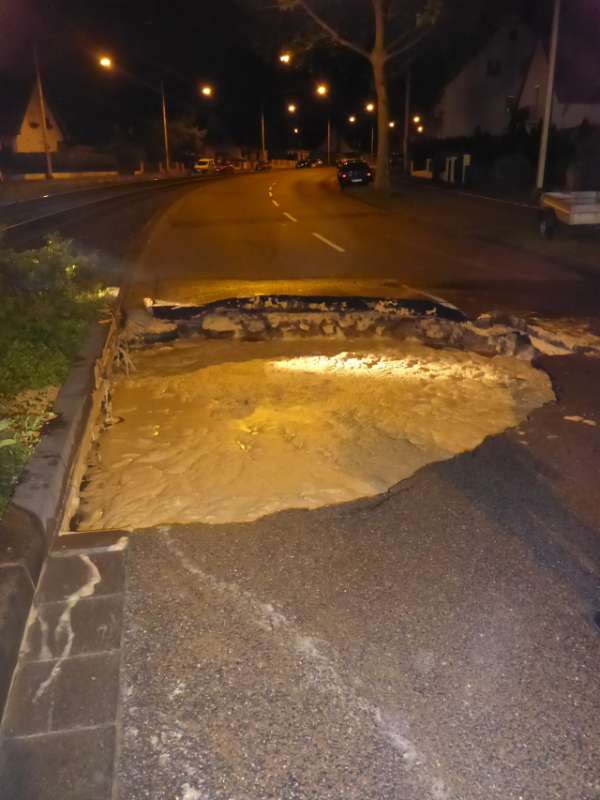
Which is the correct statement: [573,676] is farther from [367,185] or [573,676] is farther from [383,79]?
[367,185]

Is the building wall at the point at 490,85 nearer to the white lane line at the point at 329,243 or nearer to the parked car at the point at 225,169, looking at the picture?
the parked car at the point at 225,169

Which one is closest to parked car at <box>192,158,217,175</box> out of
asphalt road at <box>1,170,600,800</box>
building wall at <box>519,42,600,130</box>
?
building wall at <box>519,42,600,130</box>

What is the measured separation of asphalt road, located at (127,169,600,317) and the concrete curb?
5587mm

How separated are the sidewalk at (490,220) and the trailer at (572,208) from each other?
584mm

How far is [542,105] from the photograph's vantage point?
4538cm

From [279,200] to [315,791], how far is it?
34.3 meters

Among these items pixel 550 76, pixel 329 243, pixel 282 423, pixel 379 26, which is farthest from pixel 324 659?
pixel 379 26

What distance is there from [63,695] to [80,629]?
1.45ft

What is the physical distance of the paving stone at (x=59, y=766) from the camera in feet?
8.18

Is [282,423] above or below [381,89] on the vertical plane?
below

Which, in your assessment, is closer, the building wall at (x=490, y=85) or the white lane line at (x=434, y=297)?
the white lane line at (x=434, y=297)

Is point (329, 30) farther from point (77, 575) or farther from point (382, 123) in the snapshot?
point (77, 575)

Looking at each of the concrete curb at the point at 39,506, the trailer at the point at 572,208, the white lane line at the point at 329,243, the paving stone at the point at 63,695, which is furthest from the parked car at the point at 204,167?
the paving stone at the point at 63,695

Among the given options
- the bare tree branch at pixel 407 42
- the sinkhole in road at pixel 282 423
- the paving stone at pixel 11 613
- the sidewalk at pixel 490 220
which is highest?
the bare tree branch at pixel 407 42
